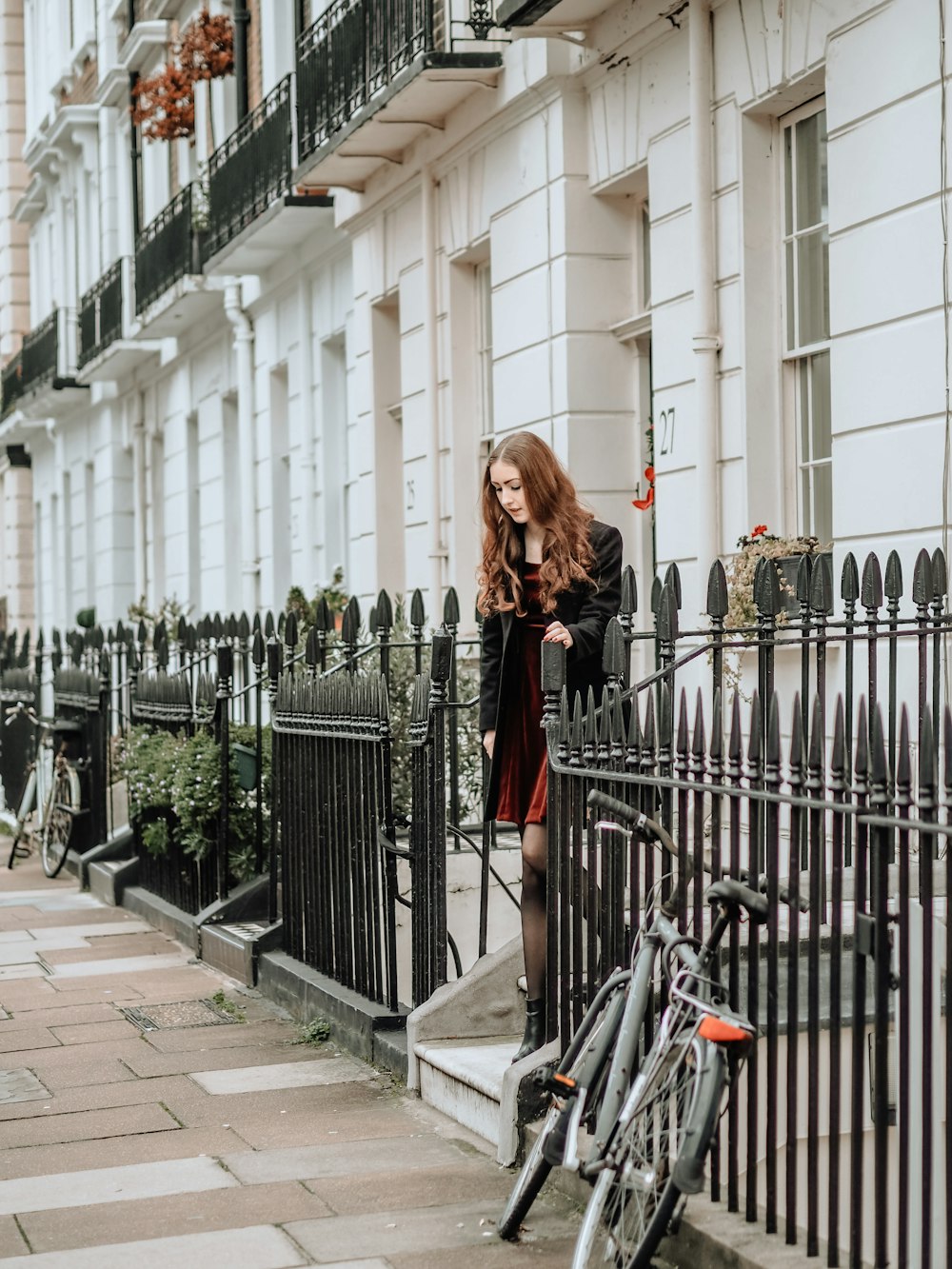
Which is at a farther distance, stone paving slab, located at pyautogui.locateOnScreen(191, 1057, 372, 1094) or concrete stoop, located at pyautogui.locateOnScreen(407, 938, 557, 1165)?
stone paving slab, located at pyautogui.locateOnScreen(191, 1057, 372, 1094)

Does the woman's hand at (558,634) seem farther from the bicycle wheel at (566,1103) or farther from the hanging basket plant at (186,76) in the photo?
the hanging basket plant at (186,76)

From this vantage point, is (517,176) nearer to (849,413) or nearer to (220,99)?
(849,413)

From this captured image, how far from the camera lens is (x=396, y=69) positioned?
41.6 feet

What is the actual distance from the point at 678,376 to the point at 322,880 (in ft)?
12.4

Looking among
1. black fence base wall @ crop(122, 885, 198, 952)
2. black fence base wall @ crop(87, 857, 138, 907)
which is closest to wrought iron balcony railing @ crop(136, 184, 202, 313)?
black fence base wall @ crop(87, 857, 138, 907)

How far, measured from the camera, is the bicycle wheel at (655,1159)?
12.8 feet

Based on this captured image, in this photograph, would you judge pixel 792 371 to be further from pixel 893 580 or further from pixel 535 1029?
pixel 535 1029

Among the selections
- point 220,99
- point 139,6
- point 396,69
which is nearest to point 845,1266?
point 396,69

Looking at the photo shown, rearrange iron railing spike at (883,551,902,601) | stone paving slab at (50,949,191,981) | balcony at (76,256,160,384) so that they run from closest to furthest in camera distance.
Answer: iron railing spike at (883,551,902,601) < stone paving slab at (50,949,191,981) < balcony at (76,256,160,384)

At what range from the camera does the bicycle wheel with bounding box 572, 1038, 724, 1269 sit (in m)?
3.89

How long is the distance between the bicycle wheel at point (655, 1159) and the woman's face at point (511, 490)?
207 centimetres

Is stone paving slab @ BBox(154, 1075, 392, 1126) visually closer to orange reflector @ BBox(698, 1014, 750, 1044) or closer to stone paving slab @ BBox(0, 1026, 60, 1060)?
stone paving slab @ BBox(0, 1026, 60, 1060)

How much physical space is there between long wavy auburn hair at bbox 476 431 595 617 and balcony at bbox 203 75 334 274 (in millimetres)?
10352

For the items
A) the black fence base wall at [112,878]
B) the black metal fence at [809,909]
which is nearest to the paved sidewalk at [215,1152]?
the black metal fence at [809,909]
